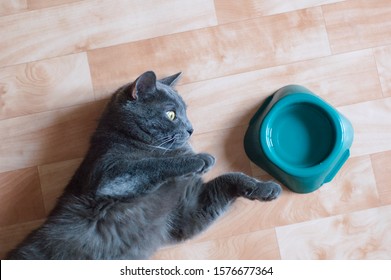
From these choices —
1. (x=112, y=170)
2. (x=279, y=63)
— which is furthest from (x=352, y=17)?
(x=112, y=170)

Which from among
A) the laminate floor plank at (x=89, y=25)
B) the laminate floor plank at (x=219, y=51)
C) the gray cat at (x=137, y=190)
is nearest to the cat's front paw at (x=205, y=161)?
the gray cat at (x=137, y=190)

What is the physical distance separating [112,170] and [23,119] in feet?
1.69

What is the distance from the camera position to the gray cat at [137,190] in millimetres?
1284

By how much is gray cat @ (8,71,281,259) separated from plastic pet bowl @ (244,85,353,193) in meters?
0.12

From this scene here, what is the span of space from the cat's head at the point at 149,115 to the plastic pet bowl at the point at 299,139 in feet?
0.96

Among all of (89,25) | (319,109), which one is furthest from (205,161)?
(89,25)

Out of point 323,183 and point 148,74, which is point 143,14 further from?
point 323,183

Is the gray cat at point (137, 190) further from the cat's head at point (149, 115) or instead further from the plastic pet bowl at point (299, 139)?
the plastic pet bowl at point (299, 139)

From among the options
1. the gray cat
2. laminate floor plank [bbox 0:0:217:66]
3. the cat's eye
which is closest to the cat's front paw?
the gray cat

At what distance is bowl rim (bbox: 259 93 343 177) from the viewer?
1420 mm

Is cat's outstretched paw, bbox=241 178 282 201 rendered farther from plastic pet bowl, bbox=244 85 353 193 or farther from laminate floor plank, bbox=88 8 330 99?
laminate floor plank, bbox=88 8 330 99

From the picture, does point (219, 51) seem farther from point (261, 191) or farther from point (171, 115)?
point (261, 191)

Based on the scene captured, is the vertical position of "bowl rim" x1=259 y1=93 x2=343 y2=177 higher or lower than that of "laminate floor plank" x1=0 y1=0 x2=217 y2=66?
lower

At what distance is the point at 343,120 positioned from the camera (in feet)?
4.82
